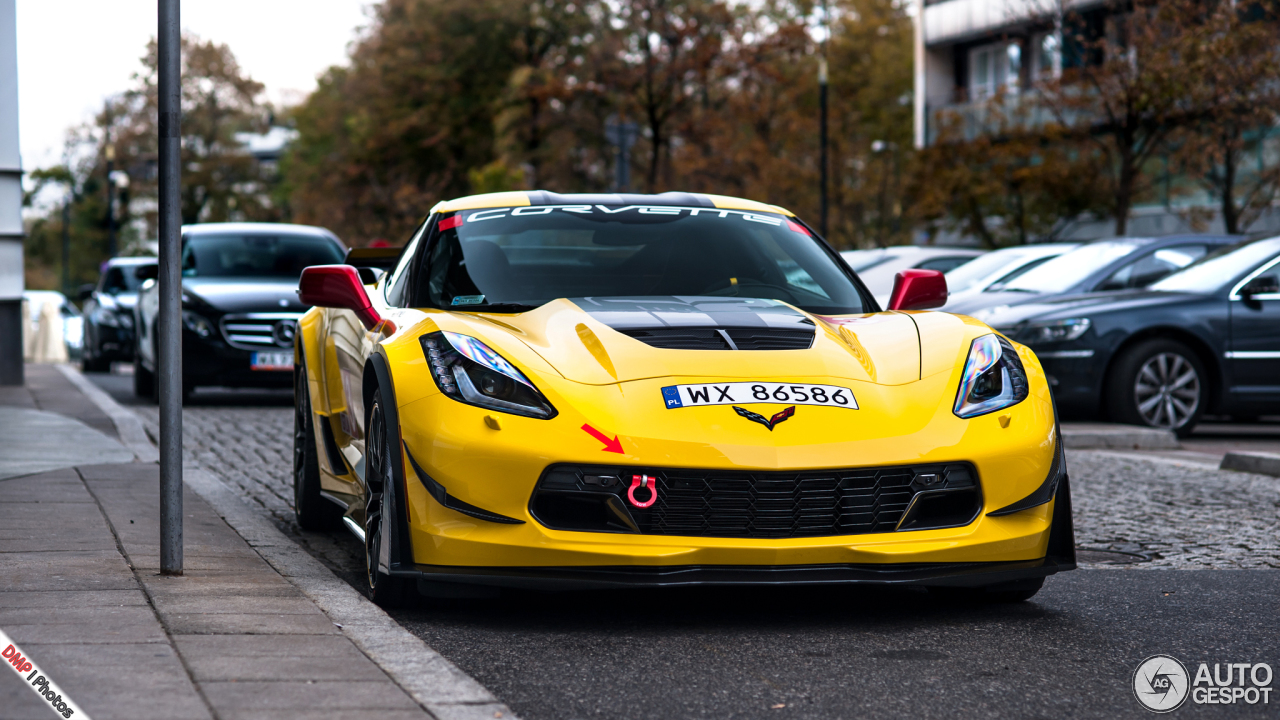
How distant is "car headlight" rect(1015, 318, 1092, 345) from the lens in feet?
37.8

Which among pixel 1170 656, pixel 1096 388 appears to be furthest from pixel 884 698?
pixel 1096 388

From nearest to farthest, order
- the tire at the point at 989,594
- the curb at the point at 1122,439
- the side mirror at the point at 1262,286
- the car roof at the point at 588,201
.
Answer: the tire at the point at 989,594 → the car roof at the point at 588,201 → the curb at the point at 1122,439 → the side mirror at the point at 1262,286

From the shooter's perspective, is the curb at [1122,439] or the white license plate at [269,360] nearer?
the curb at [1122,439]

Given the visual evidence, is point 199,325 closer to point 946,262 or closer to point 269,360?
point 269,360

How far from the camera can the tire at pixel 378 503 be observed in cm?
486

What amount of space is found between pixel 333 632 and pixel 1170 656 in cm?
222

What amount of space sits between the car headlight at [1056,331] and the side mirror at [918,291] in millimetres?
5886

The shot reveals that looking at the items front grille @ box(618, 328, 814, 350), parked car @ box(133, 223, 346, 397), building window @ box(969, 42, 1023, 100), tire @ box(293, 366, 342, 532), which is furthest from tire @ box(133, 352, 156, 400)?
building window @ box(969, 42, 1023, 100)

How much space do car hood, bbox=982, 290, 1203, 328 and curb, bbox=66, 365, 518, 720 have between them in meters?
6.37

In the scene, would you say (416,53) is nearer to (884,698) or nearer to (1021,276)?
(1021,276)
